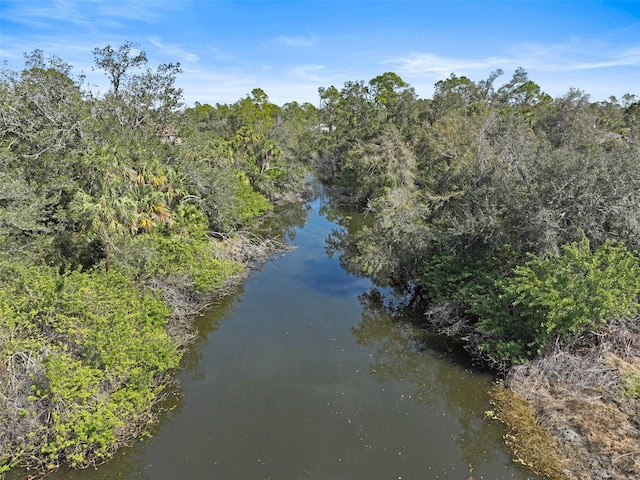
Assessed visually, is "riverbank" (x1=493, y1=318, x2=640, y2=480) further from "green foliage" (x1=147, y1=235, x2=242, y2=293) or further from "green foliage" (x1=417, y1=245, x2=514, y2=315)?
"green foliage" (x1=147, y1=235, x2=242, y2=293)

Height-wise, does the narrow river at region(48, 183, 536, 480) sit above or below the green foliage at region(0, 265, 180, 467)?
below

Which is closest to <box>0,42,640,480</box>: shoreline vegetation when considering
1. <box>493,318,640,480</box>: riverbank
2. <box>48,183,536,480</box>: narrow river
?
<box>493,318,640,480</box>: riverbank

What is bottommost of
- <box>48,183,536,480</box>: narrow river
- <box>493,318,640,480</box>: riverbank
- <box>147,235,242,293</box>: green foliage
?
<box>48,183,536,480</box>: narrow river

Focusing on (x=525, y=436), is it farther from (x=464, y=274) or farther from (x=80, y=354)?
(x=80, y=354)

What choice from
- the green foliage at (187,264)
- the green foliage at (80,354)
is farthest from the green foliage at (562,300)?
the green foliage at (80,354)

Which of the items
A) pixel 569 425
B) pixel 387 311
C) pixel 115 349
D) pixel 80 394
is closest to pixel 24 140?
pixel 115 349

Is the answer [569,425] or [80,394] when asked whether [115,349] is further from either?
[569,425]

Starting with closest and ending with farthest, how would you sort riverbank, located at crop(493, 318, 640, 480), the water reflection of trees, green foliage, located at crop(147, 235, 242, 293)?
riverbank, located at crop(493, 318, 640, 480), the water reflection of trees, green foliage, located at crop(147, 235, 242, 293)
